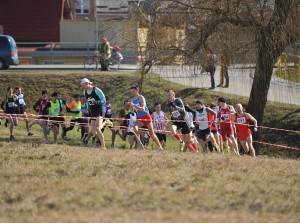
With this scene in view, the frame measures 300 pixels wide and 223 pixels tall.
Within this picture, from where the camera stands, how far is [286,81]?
1278 inches

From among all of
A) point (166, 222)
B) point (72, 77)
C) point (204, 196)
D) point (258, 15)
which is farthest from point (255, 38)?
point (72, 77)

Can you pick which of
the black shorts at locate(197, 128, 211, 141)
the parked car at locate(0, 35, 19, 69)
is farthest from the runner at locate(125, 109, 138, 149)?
the parked car at locate(0, 35, 19, 69)

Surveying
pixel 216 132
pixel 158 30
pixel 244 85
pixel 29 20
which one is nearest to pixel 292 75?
pixel 244 85

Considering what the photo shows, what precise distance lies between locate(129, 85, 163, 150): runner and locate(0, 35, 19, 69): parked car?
20.2 meters

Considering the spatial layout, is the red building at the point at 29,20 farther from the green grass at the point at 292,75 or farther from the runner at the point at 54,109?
the runner at the point at 54,109

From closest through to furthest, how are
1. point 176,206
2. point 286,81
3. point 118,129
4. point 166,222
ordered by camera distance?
point 166,222 → point 176,206 → point 118,129 → point 286,81

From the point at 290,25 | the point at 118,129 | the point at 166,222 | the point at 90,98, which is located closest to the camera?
the point at 166,222

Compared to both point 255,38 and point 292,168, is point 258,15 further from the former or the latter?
point 292,168

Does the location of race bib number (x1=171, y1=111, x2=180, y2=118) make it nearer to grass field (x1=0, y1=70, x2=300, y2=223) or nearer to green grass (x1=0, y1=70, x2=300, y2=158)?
grass field (x1=0, y1=70, x2=300, y2=223)

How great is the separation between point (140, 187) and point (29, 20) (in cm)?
4356

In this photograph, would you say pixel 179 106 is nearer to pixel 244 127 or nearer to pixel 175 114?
pixel 175 114

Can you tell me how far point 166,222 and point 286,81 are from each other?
80.9 ft

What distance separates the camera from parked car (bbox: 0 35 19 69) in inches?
1483

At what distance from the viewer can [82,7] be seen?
245 feet
